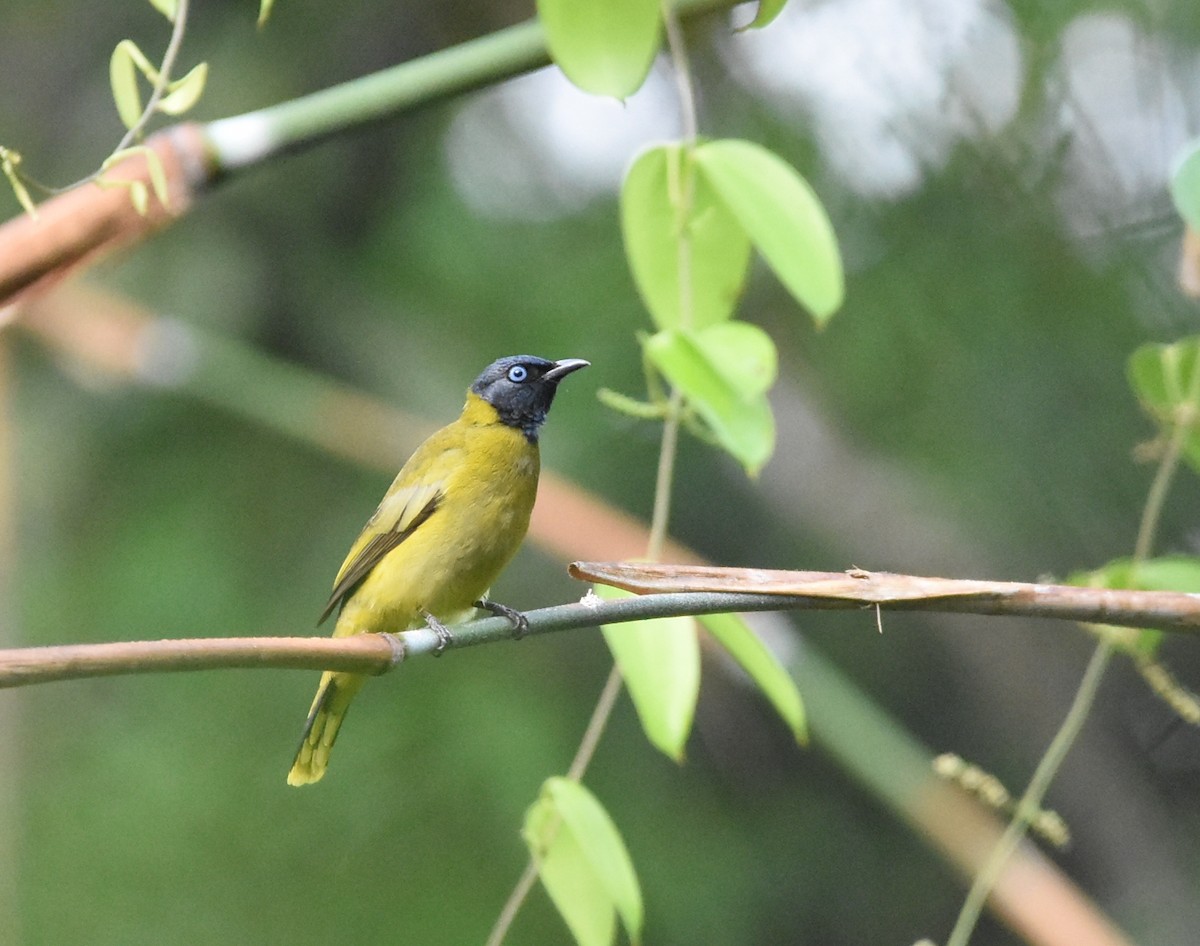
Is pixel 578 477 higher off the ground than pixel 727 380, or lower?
higher

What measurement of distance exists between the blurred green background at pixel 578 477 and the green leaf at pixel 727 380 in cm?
148

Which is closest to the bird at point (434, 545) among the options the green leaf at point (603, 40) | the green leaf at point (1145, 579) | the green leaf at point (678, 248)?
the green leaf at point (678, 248)

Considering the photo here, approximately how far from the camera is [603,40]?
54.4 inches

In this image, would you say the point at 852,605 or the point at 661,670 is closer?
the point at 852,605

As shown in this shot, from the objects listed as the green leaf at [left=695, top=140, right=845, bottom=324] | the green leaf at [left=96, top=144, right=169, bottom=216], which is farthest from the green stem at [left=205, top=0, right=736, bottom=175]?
the green leaf at [left=695, top=140, right=845, bottom=324]

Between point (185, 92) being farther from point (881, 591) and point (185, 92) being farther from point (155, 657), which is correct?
point (881, 591)

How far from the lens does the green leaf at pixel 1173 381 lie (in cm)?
197

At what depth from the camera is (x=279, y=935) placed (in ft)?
11.0

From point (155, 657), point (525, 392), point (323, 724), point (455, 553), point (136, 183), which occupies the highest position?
point (525, 392)

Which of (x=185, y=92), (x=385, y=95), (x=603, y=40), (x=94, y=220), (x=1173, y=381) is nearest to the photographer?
(x=603, y=40)

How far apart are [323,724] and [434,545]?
407 mm

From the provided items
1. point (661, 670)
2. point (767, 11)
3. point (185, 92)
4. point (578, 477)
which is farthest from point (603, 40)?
A: point (578, 477)

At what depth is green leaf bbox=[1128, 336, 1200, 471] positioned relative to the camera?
197 centimetres

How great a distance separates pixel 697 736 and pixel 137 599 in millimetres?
1479
